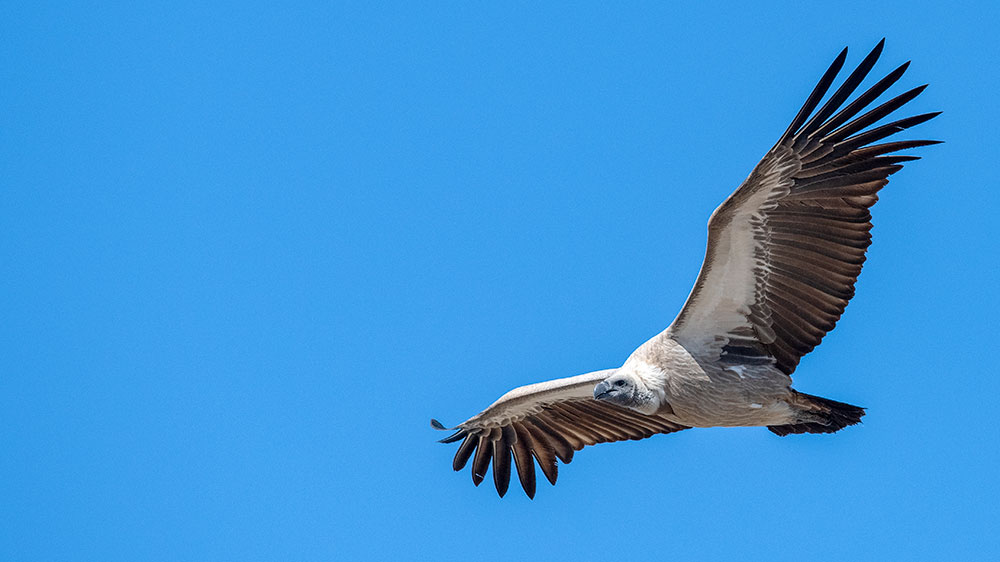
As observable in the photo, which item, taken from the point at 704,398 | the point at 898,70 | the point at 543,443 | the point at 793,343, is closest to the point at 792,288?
the point at 793,343

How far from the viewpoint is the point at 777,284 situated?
34.6 ft

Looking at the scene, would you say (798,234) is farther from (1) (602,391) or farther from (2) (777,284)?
(1) (602,391)

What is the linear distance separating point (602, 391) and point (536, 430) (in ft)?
6.54

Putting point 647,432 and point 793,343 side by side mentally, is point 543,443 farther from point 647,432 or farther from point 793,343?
point 793,343

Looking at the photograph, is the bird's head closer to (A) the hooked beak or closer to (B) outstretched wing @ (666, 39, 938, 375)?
(A) the hooked beak

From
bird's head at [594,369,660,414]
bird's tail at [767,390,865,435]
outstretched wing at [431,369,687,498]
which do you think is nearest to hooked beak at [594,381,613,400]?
bird's head at [594,369,660,414]

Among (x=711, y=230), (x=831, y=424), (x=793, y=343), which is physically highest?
(x=711, y=230)

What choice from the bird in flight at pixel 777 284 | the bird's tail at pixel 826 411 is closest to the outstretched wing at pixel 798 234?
the bird in flight at pixel 777 284

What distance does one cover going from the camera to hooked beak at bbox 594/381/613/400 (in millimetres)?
10695

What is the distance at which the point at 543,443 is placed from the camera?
41.1ft

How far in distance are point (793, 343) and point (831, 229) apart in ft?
3.86

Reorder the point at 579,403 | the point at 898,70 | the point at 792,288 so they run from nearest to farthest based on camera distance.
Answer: the point at 898,70 < the point at 792,288 < the point at 579,403

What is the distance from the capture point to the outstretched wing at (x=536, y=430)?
1209cm

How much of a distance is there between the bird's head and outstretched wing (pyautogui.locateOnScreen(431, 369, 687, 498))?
113 cm
